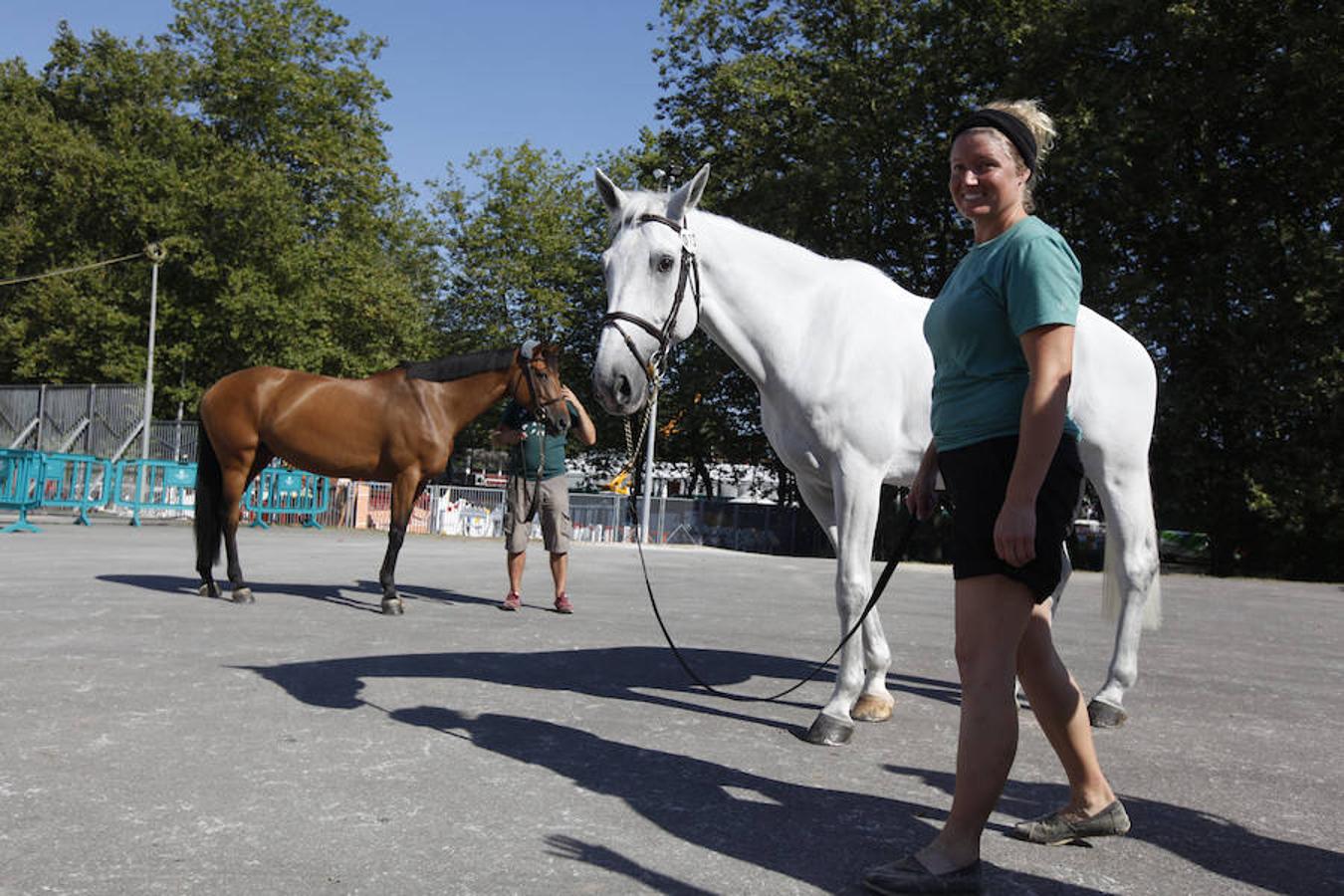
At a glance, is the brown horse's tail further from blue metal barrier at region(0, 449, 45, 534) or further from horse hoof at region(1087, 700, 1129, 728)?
blue metal barrier at region(0, 449, 45, 534)

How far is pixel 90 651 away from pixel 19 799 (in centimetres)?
305

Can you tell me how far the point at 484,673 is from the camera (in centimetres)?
595

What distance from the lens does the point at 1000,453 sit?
9.43 ft

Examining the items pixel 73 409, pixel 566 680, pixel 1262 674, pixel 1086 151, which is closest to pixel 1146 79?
pixel 1086 151

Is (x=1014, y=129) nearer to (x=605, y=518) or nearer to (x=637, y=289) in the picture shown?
(x=637, y=289)

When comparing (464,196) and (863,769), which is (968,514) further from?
(464,196)

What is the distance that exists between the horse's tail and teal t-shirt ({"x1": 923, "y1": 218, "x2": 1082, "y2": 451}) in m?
3.07

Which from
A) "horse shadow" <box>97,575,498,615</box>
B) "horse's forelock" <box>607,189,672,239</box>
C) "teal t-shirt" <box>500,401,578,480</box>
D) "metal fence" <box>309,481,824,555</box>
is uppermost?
Result: "horse's forelock" <box>607,189,672,239</box>

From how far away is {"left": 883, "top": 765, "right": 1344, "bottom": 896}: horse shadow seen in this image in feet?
10.2

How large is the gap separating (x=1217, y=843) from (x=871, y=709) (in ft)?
6.25

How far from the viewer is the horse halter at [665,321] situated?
181 inches

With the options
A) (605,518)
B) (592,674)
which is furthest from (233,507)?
(605,518)

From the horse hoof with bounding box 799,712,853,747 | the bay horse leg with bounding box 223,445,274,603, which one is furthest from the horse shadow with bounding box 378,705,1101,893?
the bay horse leg with bounding box 223,445,274,603

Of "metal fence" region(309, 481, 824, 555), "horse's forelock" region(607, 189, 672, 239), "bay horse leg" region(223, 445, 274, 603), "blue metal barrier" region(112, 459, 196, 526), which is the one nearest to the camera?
"horse's forelock" region(607, 189, 672, 239)
